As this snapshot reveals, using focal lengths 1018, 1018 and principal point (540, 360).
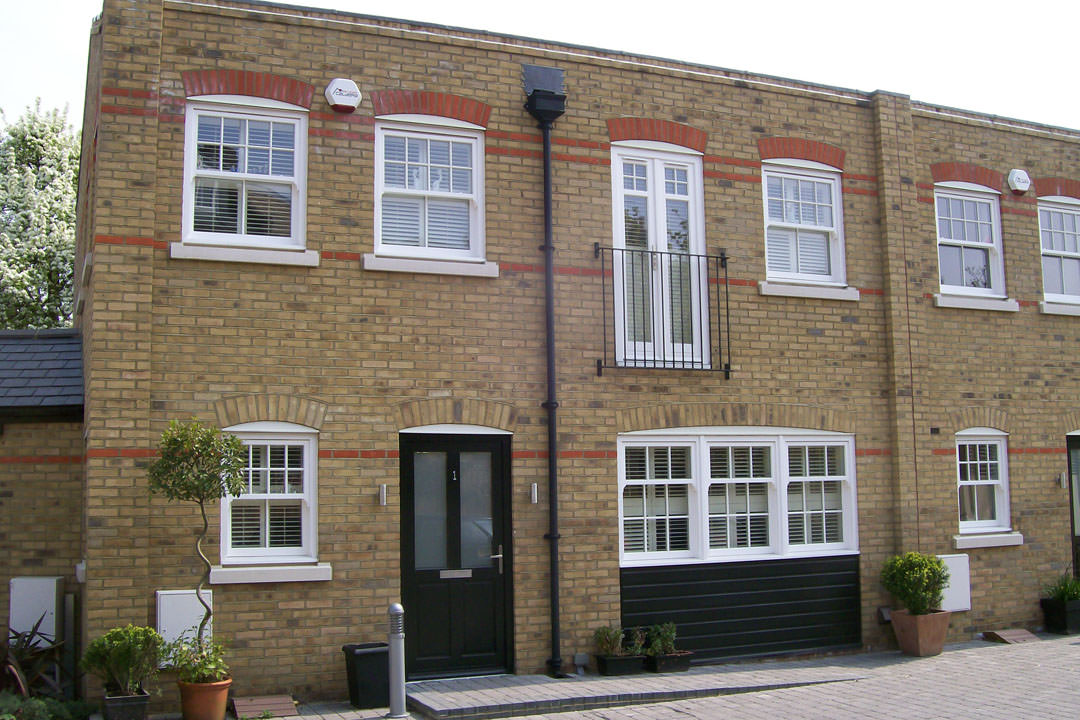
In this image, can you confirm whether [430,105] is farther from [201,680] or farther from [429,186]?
[201,680]

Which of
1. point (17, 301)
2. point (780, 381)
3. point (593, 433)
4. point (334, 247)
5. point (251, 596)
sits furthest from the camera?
point (17, 301)

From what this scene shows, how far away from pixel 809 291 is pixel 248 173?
20.5 feet

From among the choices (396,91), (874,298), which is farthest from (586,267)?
(874,298)

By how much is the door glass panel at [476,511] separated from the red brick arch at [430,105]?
341 centimetres

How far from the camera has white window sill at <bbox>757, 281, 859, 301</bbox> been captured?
11.4 meters

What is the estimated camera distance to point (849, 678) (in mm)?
10102

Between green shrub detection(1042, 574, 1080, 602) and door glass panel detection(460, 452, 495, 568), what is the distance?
24.4 ft

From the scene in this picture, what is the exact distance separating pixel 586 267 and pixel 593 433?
68.7 inches

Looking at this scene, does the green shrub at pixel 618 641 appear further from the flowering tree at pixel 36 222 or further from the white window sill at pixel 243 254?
the flowering tree at pixel 36 222

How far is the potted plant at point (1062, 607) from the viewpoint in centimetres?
1252

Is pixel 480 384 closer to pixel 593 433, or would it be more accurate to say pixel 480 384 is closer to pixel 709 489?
pixel 593 433

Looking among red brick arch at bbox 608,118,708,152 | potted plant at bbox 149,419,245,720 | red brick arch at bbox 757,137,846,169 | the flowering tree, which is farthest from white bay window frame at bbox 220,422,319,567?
the flowering tree

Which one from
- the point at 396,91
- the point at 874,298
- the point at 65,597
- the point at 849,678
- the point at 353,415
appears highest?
the point at 396,91

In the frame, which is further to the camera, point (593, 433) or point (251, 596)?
point (593, 433)
